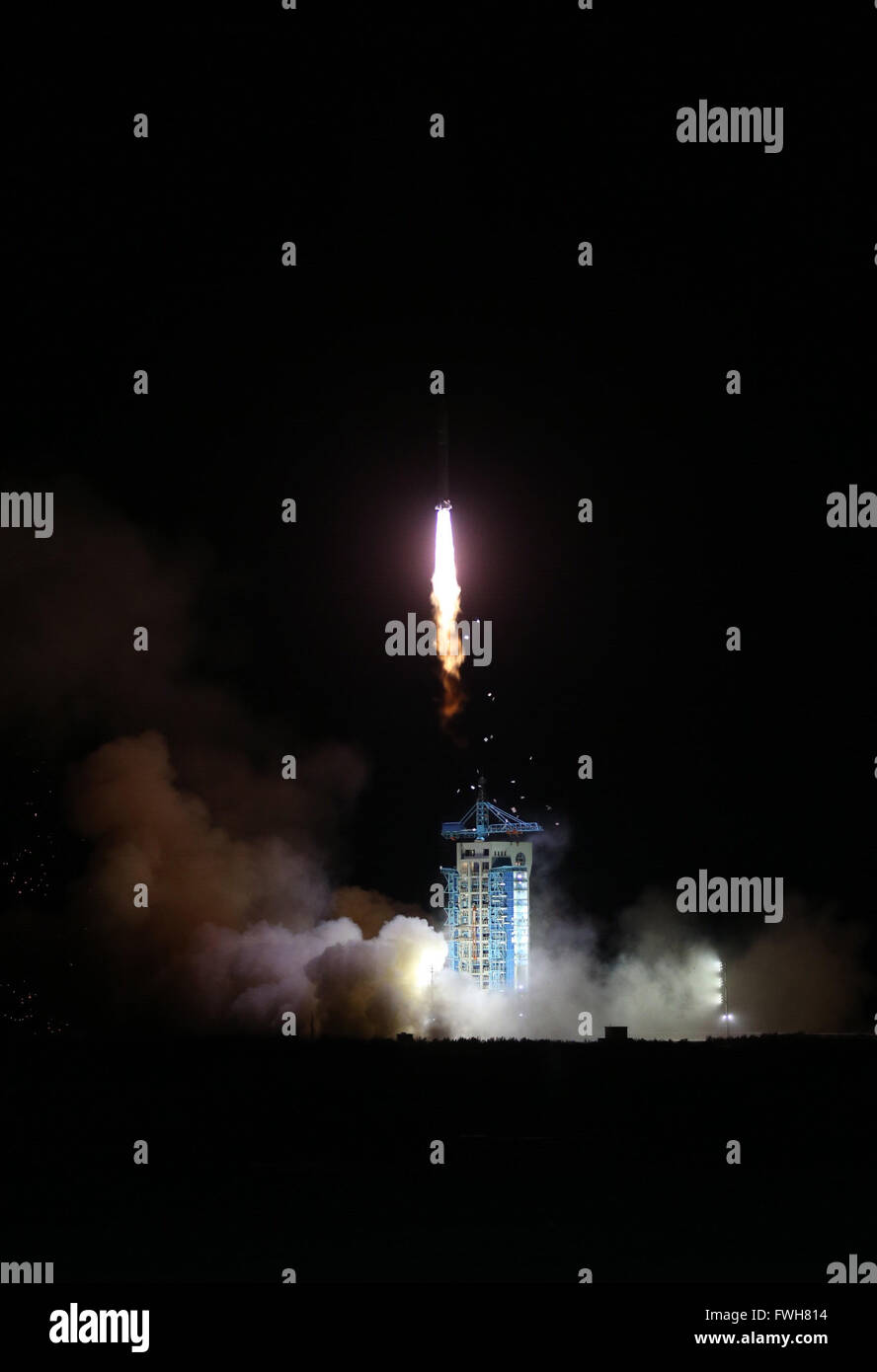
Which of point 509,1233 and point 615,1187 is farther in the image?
point 615,1187

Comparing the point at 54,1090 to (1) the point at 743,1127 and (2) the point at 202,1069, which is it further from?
(1) the point at 743,1127
